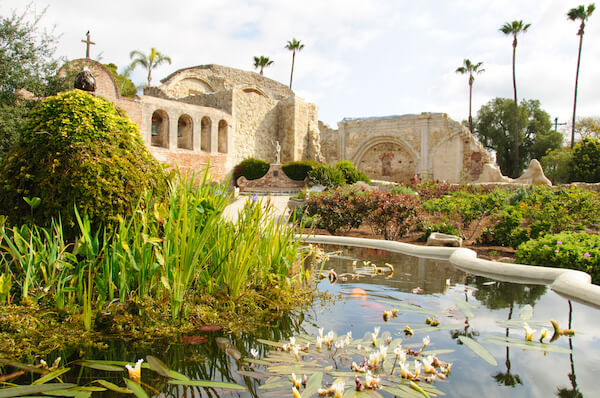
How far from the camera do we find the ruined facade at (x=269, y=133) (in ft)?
60.4

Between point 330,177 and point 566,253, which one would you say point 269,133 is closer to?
point 330,177

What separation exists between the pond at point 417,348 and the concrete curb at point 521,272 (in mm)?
88

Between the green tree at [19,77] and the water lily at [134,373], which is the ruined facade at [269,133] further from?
the water lily at [134,373]

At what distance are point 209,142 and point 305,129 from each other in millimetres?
6279

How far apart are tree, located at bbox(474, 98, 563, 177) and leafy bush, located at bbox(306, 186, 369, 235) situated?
26.0m

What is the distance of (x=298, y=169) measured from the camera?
62.9ft

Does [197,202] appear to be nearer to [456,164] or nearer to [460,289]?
[460,289]

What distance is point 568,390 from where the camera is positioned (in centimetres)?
141

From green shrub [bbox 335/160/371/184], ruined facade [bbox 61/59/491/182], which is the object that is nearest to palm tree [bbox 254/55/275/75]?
ruined facade [bbox 61/59/491/182]

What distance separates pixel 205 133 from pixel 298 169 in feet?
16.2

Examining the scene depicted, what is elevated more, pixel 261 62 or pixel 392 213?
pixel 261 62

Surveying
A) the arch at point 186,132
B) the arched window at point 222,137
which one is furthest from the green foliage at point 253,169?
the arch at point 186,132

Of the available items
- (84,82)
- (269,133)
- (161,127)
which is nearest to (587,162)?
(269,133)

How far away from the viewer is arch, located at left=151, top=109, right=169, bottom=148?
696 inches
